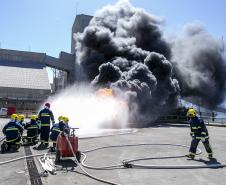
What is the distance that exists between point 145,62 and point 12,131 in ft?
73.2

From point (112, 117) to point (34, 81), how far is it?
3726 cm

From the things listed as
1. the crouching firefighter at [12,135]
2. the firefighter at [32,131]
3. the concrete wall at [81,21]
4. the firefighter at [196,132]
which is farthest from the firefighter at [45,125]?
the concrete wall at [81,21]

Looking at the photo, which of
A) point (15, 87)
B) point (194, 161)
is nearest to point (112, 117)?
point (194, 161)

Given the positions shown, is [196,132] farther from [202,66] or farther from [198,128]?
[202,66]

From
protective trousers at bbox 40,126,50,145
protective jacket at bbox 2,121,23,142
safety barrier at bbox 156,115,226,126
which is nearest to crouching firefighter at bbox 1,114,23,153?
protective jacket at bbox 2,121,23,142

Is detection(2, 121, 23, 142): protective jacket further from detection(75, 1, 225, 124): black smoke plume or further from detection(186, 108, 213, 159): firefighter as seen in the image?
detection(75, 1, 225, 124): black smoke plume

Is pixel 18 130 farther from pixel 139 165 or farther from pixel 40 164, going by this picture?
pixel 139 165

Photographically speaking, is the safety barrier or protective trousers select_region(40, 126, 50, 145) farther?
the safety barrier

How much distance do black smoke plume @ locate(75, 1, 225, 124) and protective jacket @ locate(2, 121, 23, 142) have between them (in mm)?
14342

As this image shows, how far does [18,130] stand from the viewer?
42.7ft

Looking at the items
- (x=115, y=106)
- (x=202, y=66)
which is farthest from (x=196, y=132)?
(x=202, y=66)

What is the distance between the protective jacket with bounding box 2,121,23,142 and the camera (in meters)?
12.6

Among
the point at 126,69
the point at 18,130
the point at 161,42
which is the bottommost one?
the point at 18,130

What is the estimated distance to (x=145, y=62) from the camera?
1313 inches
